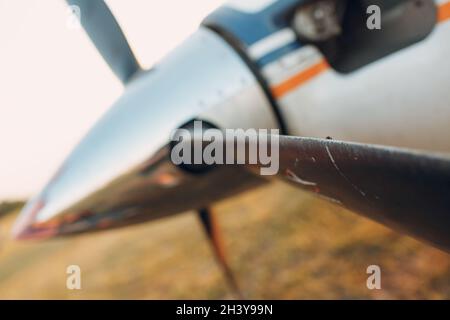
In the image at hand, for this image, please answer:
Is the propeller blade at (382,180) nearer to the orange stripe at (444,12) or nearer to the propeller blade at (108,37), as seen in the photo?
the orange stripe at (444,12)

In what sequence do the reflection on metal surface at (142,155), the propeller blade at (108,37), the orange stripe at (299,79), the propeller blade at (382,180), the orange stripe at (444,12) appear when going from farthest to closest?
the propeller blade at (108,37), the reflection on metal surface at (142,155), the orange stripe at (299,79), the orange stripe at (444,12), the propeller blade at (382,180)

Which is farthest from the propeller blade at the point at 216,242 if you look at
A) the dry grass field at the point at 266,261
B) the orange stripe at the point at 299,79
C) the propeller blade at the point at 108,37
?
the orange stripe at the point at 299,79

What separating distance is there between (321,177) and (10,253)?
14308 mm

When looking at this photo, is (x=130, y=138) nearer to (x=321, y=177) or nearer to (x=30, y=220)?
(x=30, y=220)

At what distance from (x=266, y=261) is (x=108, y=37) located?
279 cm

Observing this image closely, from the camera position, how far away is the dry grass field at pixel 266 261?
330 cm

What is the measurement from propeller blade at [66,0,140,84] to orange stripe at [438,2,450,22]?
2.03 m

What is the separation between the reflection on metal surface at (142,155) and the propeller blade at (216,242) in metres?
0.78

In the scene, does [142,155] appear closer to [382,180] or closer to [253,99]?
[253,99]

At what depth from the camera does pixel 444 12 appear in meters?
1.98

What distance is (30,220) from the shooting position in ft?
8.66

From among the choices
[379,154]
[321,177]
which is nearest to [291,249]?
[321,177]

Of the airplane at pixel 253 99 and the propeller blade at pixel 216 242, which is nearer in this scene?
the airplane at pixel 253 99

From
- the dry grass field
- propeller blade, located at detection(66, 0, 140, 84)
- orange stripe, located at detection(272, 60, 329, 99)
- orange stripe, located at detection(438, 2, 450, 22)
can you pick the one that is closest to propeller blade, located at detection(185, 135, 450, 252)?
orange stripe, located at detection(272, 60, 329, 99)
